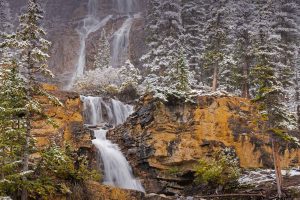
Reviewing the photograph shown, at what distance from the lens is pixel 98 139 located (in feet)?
85.1

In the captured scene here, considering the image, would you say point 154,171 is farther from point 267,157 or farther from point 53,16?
point 53,16

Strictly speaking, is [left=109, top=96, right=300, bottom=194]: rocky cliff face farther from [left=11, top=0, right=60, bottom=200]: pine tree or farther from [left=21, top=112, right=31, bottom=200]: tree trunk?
[left=21, top=112, right=31, bottom=200]: tree trunk

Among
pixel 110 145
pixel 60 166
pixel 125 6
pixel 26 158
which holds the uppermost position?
pixel 125 6

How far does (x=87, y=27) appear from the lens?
69875mm

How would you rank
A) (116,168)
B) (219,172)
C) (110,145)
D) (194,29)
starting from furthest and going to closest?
(194,29)
(110,145)
(116,168)
(219,172)

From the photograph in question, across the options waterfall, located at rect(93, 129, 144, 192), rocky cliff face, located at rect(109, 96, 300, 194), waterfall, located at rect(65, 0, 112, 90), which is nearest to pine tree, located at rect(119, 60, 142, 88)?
rocky cliff face, located at rect(109, 96, 300, 194)

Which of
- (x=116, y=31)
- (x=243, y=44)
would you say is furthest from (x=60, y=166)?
(x=116, y=31)

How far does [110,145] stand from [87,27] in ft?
158

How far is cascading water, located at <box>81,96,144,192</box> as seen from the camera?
23.2 meters

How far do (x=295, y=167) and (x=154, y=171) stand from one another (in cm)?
962

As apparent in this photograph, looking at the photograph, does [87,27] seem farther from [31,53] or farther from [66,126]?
[31,53]

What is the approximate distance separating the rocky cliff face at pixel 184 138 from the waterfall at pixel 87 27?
1376 inches

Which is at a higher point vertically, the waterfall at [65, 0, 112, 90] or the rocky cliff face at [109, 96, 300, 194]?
the waterfall at [65, 0, 112, 90]

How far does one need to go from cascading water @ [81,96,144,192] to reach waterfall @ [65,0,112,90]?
27.4m
